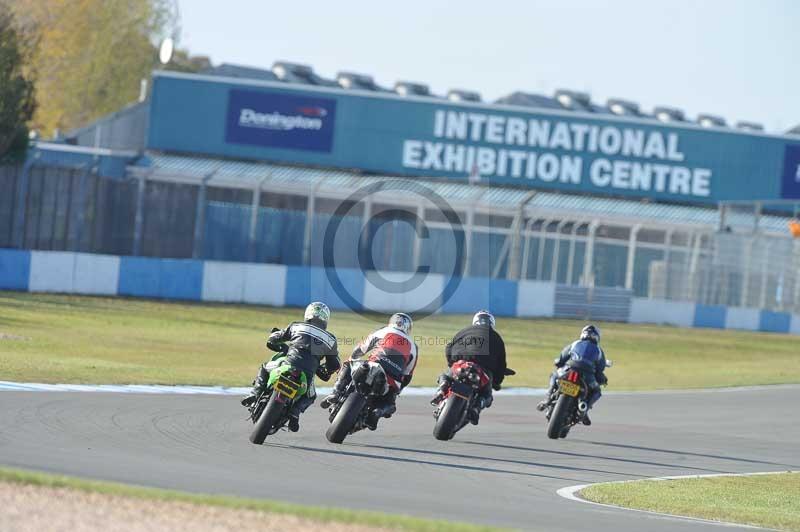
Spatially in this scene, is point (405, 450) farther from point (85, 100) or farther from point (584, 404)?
point (85, 100)

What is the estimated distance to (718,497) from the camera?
41.6 feet

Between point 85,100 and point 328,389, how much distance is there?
5708cm

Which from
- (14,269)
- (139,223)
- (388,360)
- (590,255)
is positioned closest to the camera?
(388,360)

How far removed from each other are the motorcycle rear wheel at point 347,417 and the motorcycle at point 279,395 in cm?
52

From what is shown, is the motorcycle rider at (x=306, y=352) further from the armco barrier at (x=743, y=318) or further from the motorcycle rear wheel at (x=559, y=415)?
the armco barrier at (x=743, y=318)

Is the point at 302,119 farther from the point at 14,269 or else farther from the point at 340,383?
the point at 340,383

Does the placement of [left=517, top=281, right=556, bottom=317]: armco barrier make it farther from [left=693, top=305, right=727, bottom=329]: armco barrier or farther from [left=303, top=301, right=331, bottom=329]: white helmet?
[left=303, top=301, right=331, bottom=329]: white helmet

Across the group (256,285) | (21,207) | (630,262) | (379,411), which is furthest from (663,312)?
(379,411)

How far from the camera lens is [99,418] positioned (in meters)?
14.3

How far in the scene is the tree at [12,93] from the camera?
35.0 m

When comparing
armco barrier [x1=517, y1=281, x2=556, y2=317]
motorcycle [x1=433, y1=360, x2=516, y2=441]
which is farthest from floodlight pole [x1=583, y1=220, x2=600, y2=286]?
motorcycle [x1=433, y1=360, x2=516, y2=441]

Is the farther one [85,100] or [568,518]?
[85,100]

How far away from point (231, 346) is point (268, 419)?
1338 cm

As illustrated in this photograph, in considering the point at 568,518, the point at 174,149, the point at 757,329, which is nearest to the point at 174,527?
the point at 568,518
